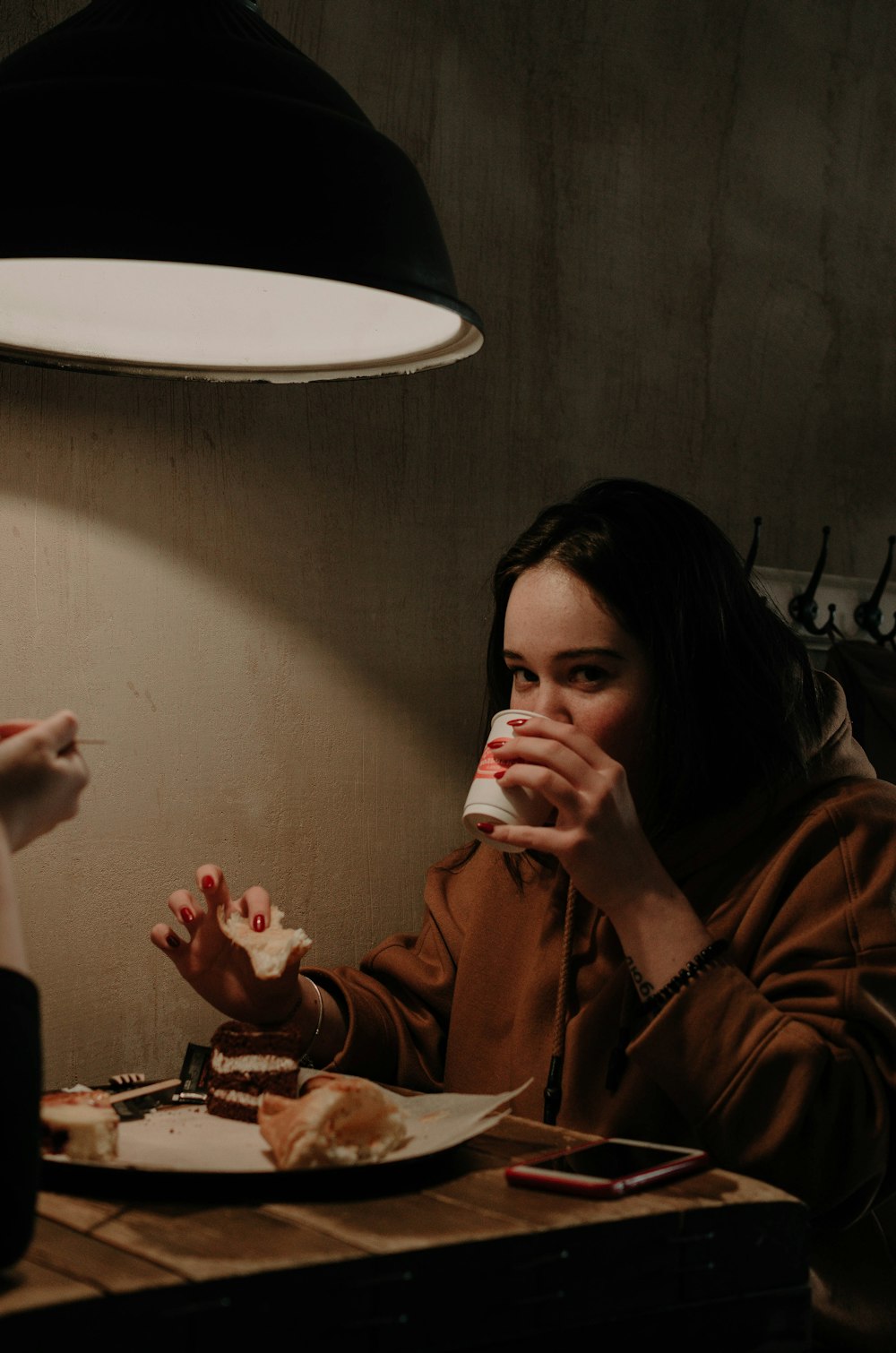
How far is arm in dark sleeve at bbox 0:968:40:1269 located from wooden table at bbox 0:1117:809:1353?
0.03 m

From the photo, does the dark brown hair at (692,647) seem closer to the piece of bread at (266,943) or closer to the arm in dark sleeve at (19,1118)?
the piece of bread at (266,943)

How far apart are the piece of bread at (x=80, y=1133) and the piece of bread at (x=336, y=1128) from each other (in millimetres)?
128

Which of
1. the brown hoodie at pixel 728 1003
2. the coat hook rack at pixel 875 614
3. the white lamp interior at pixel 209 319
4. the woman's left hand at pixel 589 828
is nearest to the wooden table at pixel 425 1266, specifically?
the brown hoodie at pixel 728 1003

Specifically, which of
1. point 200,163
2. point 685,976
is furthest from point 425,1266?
point 200,163

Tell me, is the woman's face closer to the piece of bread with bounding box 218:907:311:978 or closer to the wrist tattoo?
the wrist tattoo

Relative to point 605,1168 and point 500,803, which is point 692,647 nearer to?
point 500,803

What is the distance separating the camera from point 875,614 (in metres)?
2.43

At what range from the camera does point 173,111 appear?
3.33ft

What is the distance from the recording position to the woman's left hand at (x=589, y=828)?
4.60ft

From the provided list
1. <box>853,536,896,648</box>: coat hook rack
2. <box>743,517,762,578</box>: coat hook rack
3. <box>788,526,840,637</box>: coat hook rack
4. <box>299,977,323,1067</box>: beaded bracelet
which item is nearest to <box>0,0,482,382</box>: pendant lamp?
<box>299,977,323,1067</box>: beaded bracelet

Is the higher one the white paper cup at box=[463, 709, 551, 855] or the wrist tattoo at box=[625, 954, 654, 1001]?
the white paper cup at box=[463, 709, 551, 855]

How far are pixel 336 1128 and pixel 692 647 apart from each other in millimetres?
814

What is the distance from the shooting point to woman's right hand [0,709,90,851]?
99 cm

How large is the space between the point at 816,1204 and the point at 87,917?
0.94 meters
